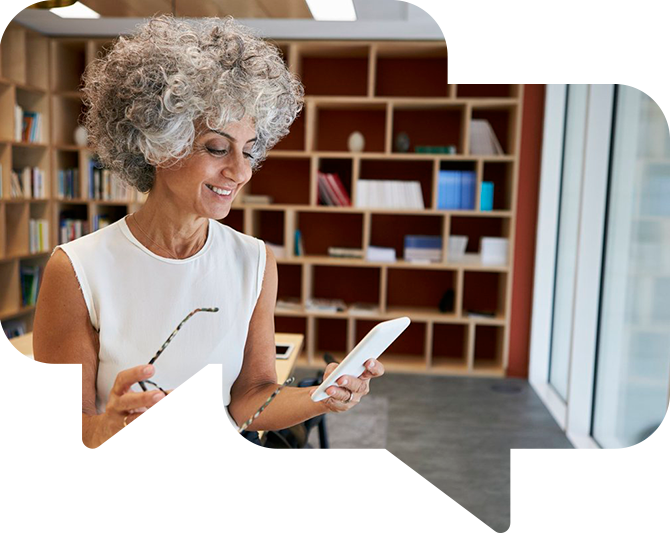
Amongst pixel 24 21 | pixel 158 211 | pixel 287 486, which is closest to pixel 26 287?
pixel 24 21

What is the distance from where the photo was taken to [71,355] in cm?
115

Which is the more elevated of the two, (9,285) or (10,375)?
(10,375)

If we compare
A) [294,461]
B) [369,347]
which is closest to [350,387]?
[369,347]

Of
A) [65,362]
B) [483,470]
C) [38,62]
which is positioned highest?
[38,62]

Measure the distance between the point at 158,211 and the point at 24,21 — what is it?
4.24 m

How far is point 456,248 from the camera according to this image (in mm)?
5094

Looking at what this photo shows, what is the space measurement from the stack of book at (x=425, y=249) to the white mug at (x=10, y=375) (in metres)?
3.52

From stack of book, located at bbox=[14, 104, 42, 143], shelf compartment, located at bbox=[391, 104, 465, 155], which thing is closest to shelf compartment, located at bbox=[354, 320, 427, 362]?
shelf compartment, located at bbox=[391, 104, 465, 155]

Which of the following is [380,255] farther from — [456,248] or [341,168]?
[341,168]

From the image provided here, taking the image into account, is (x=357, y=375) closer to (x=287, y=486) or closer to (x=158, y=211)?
(x=158, y=211)

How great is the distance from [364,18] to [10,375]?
3294 mm

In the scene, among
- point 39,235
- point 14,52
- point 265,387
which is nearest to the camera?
point 265,387

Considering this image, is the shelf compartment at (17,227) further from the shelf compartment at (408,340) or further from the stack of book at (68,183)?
the shelf compartment at (408,340)

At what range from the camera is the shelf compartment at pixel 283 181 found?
550 cm
